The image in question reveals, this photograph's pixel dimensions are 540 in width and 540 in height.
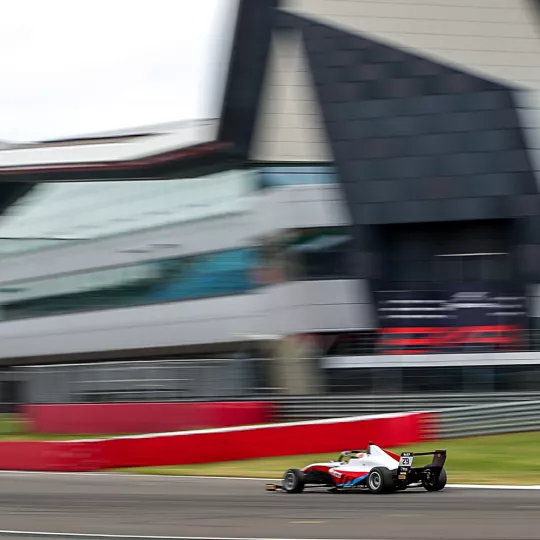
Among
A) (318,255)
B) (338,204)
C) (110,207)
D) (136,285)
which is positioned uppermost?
(110,207)

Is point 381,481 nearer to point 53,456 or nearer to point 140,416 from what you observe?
point 53,456

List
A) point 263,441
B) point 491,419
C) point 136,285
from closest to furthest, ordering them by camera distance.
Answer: point 263,441, point 491,419, point 136,285

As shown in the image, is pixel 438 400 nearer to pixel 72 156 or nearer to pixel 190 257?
pixel 190 257

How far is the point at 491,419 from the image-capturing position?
2156 cm

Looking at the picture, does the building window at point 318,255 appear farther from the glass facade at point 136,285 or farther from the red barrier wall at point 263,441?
the red barrier wall at point 263,441

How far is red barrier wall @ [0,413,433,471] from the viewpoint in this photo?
17.6 m

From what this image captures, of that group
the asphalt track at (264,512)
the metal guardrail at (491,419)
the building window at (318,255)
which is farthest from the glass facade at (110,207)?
the asphalt track at (264,512)

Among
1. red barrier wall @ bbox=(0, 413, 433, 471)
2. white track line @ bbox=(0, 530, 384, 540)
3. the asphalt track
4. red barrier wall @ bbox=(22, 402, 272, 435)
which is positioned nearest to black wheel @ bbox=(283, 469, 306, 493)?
the asphalt track

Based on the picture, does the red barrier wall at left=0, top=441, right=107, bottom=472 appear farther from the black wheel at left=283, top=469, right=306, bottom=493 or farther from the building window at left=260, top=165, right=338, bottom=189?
the building window at left=260, top=165, right=338, bottom=189

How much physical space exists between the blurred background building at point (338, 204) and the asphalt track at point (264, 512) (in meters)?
15.1

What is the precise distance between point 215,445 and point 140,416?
5.86 m

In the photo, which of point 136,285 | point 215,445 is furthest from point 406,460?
point 136,285

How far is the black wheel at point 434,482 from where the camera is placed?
1223 centimetres

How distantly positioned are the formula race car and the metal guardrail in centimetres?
857
